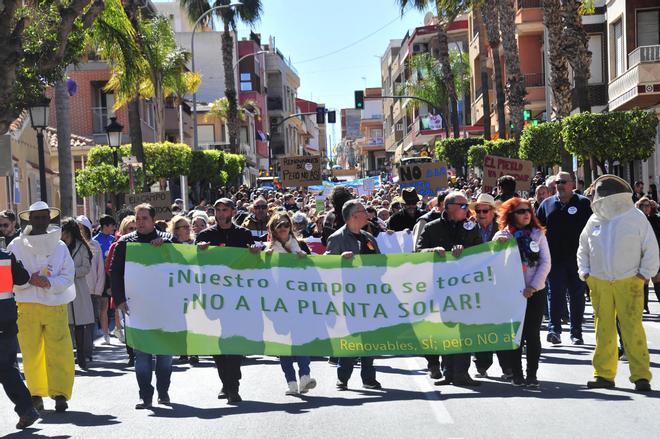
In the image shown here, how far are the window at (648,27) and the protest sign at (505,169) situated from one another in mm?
14379

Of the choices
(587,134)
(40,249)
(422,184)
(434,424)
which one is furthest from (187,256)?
(587,134)

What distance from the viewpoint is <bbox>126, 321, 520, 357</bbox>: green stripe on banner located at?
36.1 feet

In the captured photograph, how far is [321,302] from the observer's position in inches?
444

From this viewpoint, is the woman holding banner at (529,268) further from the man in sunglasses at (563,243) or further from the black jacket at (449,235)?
the man in sunglasses at (563,243)

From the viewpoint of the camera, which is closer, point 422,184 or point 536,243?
point 536,243

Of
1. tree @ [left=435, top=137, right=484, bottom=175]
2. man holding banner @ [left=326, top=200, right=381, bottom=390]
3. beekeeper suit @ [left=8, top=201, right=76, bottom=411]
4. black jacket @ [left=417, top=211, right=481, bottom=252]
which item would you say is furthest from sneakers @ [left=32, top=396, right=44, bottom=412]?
tree @ [left=435, top=137, right=484, bottom=175]

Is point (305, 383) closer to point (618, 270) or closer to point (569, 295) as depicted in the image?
point (618, 270)

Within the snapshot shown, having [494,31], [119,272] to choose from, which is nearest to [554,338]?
[119,272]

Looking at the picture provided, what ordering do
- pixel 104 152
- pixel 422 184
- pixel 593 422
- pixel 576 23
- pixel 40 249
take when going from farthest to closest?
pixel 104 152, pixel 576 23, pixel 422 184, pixel 40 249, pixel 593 422

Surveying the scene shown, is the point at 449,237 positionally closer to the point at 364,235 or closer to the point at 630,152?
the point at 364,235

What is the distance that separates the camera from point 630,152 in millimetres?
28375

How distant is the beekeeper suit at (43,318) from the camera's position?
10.8 metres

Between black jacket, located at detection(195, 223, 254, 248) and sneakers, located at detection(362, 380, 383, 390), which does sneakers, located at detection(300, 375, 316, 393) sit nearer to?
sneakers, located at detection(362, 380, 383, 390)

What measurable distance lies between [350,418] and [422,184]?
15.3 meters
